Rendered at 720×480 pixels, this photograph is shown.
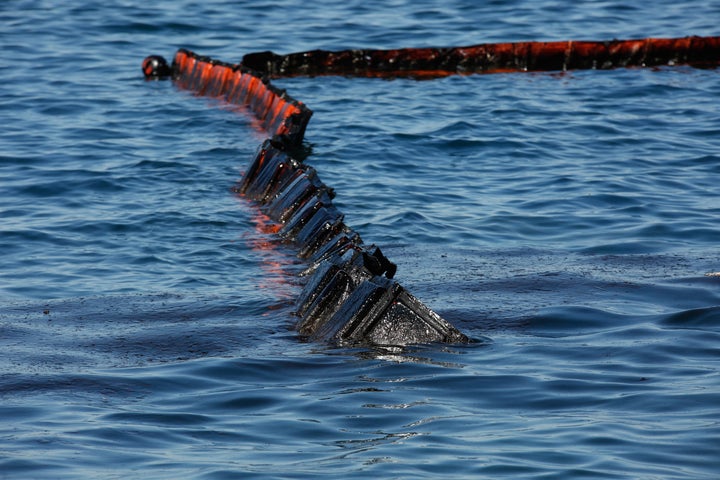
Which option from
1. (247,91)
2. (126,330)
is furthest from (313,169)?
(247,91)

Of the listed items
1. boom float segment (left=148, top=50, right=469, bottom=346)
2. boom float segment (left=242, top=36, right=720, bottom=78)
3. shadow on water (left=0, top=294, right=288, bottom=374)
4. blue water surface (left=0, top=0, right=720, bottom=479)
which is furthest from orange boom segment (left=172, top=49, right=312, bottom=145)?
shadow on water (left=0, top=294, right=288, bottom=374)

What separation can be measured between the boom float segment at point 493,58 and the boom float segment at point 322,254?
2.77 m

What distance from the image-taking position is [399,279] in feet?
34.3

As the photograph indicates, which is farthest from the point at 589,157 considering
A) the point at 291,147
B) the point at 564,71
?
the point at 564,71

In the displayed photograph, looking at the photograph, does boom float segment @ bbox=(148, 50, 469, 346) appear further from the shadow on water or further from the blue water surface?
the shadow on water

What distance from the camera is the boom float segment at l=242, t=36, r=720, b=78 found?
873 inches

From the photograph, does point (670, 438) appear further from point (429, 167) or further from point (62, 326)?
point (429, 167)

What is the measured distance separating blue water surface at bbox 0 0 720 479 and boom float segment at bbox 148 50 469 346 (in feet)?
0.75

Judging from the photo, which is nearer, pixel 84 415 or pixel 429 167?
pixel 84 415

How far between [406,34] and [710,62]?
758 centimetres

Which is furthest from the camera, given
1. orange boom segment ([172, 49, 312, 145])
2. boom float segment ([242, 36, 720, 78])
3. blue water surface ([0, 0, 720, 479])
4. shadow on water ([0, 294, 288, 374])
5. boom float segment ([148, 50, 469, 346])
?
boom float segment ([242, 36, 720, 78])

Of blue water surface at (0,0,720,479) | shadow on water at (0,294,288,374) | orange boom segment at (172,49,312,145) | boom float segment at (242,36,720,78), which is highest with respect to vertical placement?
boom float segment at (242,36,720,78)

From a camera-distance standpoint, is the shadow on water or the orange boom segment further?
the orange boom segment

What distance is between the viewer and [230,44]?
84.5ft
